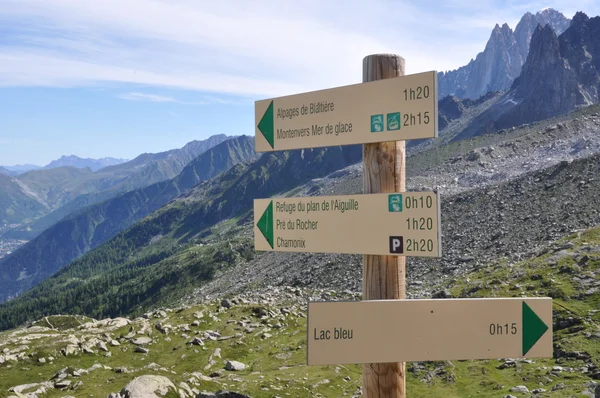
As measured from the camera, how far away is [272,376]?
118 feet

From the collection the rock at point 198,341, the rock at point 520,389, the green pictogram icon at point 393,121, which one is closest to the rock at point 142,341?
the rock at point 198,341

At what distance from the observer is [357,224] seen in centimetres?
792

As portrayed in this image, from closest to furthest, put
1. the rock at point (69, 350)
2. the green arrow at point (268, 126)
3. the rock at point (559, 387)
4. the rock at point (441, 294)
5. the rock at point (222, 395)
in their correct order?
the green arrow at point (268, 126) → the rock at point (222, 395) → the rock at point (559, 387) → the rock at point (69, 350) → the rock at point (441, 294)

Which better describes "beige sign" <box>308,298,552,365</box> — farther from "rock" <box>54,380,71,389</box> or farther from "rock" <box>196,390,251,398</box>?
"rock" <box>54,380,71,389</box>

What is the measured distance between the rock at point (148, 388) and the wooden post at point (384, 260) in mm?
21277

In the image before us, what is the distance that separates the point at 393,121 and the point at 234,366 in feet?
121

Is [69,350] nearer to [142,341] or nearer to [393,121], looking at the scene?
[142,341]

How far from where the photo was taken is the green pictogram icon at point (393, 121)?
25.4ft

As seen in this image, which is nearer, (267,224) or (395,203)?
(395,203)

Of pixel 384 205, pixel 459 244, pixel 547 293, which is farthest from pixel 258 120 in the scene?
pixel 459 244

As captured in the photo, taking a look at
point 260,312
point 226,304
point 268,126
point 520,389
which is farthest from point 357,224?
point 226,304

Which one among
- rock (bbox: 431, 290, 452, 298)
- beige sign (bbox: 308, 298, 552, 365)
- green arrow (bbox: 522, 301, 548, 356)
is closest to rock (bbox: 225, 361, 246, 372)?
rock (bbox: 431, 290, 452, 298)

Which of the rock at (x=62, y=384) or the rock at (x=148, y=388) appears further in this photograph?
the rock at (x=62, y=384)

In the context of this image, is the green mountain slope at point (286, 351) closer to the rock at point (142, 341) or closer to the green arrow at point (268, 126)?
the rock at point (142, 341)
